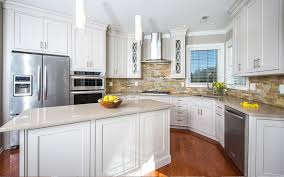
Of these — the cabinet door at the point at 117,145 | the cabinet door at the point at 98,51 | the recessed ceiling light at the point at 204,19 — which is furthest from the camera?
the cabinet door at the point at 98,51

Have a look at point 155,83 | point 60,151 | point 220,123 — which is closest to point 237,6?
point 220,123

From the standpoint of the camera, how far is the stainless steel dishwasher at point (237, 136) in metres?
1.96

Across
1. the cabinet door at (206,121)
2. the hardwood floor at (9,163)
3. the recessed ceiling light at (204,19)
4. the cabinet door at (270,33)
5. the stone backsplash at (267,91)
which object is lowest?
the hardwood floor at (9,163)

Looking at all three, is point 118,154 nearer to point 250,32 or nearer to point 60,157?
point 60,157

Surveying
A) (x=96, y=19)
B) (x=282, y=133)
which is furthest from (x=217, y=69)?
(x=96, y=19)

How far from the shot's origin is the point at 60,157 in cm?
150

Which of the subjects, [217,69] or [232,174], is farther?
[217,69]

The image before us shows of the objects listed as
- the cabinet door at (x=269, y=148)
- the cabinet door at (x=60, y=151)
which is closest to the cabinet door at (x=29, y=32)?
the cabinet door at (x=60, y=151)

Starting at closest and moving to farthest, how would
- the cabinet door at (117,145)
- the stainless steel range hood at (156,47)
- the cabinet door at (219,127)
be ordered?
1. the cabinet door at (117,145)
2. the cabinet door at (219,127)
3. the stainless steel range hood at (156,47)

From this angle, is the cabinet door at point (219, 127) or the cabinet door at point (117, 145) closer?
the cabinet door at point (117, 145)

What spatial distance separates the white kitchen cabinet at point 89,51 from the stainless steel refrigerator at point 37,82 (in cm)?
33

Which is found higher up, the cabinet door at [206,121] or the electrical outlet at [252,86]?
the electrical outlet at [252,86]

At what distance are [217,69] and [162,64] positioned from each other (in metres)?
1.56

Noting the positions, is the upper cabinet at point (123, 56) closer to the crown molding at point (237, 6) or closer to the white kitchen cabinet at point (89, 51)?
the white kitchen cabinet at point (89, 51)
